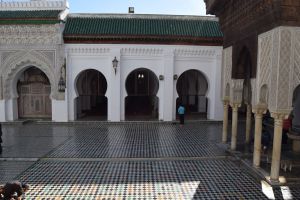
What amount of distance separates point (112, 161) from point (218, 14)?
4541 mm

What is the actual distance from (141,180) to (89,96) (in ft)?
30.2

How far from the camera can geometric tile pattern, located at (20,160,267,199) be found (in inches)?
174

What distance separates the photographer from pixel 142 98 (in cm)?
1602

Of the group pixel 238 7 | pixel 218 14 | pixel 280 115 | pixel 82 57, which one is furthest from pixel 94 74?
pixel 280 115

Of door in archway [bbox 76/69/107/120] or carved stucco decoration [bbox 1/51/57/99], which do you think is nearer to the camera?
carved stucco decoration [bbox 1/51/57/99]

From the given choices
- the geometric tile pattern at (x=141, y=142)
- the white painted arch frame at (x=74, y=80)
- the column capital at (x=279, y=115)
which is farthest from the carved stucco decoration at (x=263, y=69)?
the white painted arch frame at (x=74, y=80)

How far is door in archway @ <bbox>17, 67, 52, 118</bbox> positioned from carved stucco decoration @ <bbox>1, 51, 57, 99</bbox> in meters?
0.89

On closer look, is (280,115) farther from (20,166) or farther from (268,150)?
(20,166)

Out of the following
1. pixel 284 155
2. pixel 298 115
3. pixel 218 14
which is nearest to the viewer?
pixel 284 155

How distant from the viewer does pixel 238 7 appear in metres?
5.86

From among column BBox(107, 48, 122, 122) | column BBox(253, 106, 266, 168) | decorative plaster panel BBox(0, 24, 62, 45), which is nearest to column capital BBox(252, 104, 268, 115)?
column BBox(253, 106, 266, 168)

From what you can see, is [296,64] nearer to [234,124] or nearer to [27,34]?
[234,124]

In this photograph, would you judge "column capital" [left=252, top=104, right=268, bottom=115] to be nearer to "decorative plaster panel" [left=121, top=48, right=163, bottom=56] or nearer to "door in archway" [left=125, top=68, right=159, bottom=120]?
"decorative plaster panel" [left=121, top=48, right=163, bottom=56]

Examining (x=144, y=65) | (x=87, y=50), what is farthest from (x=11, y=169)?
(x=144, y=65)
